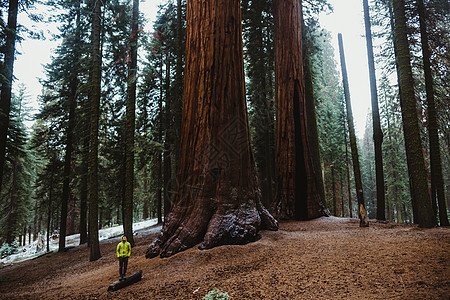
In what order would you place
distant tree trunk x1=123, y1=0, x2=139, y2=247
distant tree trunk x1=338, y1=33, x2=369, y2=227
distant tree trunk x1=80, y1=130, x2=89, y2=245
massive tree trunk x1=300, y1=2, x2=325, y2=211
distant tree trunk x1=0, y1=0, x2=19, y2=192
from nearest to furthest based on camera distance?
distant tree trunk x1=338, y1=33, x2=369, y2=227 < distant tree trunk x1=0, y1=0, x2=19, y2=192 < distant tree trunk x1=123, y1=0, x2=139, y2=247 < massive tree trunk x1=300, y1=2, x2=325, y2=211 < distant tree trunk x1=80, y1=130, x2=89, y2=245

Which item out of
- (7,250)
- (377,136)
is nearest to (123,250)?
(377,136)

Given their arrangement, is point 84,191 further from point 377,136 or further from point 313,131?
A: point 377,136

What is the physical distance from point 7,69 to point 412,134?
15.2 metres

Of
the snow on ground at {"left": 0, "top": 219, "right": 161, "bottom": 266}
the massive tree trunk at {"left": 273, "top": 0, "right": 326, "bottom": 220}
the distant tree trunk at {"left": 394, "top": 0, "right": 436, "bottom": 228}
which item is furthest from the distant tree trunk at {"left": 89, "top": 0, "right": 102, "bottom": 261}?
the distant tree trunk at {"left": 394, "top": 0, "right": 436, "bottom": 228}

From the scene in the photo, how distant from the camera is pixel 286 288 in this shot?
3.07 meters

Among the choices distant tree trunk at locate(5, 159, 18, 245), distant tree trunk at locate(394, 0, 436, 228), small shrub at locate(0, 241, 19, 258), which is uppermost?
distant tree trunk at locate(394, 0, 436, 228)

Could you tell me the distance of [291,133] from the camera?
1009 centimetres

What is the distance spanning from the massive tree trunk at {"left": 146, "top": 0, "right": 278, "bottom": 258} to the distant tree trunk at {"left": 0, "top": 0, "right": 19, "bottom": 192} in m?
8.92

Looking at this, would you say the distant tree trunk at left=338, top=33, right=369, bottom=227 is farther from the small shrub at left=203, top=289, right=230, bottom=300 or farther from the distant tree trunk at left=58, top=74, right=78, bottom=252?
the distant tree trunk at left=58, top=74, right=78, bottom=252

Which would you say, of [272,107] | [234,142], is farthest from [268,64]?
[234,142]

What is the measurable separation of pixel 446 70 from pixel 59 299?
15.0 m

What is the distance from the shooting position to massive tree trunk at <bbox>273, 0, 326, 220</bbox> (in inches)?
385

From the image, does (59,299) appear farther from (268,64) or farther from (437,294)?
(268,64)

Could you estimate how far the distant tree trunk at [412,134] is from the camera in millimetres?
5945
